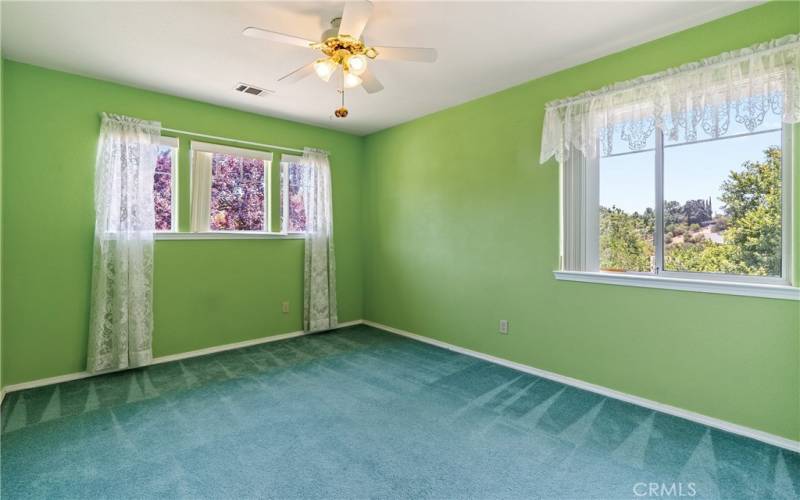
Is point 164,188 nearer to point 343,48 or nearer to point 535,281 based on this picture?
point 343,48

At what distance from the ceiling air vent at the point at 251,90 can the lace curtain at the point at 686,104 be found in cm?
254

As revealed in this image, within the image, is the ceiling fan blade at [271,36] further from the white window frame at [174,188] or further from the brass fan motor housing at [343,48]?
the white window frame at [174,188]

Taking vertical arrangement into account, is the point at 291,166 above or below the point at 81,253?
above

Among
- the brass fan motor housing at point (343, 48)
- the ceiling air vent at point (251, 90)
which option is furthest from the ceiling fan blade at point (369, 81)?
the ceiling air vent at point (251, 90)

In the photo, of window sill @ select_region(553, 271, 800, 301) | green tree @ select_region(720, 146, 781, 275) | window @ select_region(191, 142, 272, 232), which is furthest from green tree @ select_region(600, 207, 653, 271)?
window @ select_region(191, 142, 272, 232)

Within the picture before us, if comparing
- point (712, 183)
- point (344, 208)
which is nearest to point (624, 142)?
point (712, 183)

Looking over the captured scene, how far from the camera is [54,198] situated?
10.0ft

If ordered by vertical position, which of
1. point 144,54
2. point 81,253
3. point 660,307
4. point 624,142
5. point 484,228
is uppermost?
point 144,54

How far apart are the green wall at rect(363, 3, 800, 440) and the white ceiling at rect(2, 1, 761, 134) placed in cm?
22

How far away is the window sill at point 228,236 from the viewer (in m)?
3.61

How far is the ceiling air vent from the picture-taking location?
11.1ft

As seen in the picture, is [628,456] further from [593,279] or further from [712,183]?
[712,183]

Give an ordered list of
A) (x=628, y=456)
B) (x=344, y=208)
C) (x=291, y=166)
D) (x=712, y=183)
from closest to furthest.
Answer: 1. (x=628, y=456)
2. (x=712, y=183)
3. (x=291, y=166)
4. (x=344, y=208)

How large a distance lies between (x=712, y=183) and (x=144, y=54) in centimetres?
409
